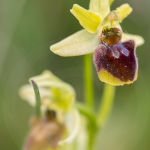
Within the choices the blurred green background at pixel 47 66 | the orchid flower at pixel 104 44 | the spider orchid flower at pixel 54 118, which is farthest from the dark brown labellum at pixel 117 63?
the blurred green background at pixel 47 66

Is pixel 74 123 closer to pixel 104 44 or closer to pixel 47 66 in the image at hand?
pixel 104 44

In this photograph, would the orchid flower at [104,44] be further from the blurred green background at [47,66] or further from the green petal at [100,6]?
the blurred green background at [47,66]

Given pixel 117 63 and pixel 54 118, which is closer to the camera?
pixel 117 63

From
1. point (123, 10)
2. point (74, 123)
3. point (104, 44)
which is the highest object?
point (123, 10)

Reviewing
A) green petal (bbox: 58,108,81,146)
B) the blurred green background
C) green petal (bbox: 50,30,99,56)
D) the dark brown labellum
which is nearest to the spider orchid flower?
green petal (bbox: 58,108,81,146)

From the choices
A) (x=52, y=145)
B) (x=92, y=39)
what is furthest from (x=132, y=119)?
(x=92, y=39)

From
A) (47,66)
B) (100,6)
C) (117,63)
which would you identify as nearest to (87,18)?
(100,6)

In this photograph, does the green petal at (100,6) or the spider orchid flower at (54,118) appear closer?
the green petal at (100,6)
